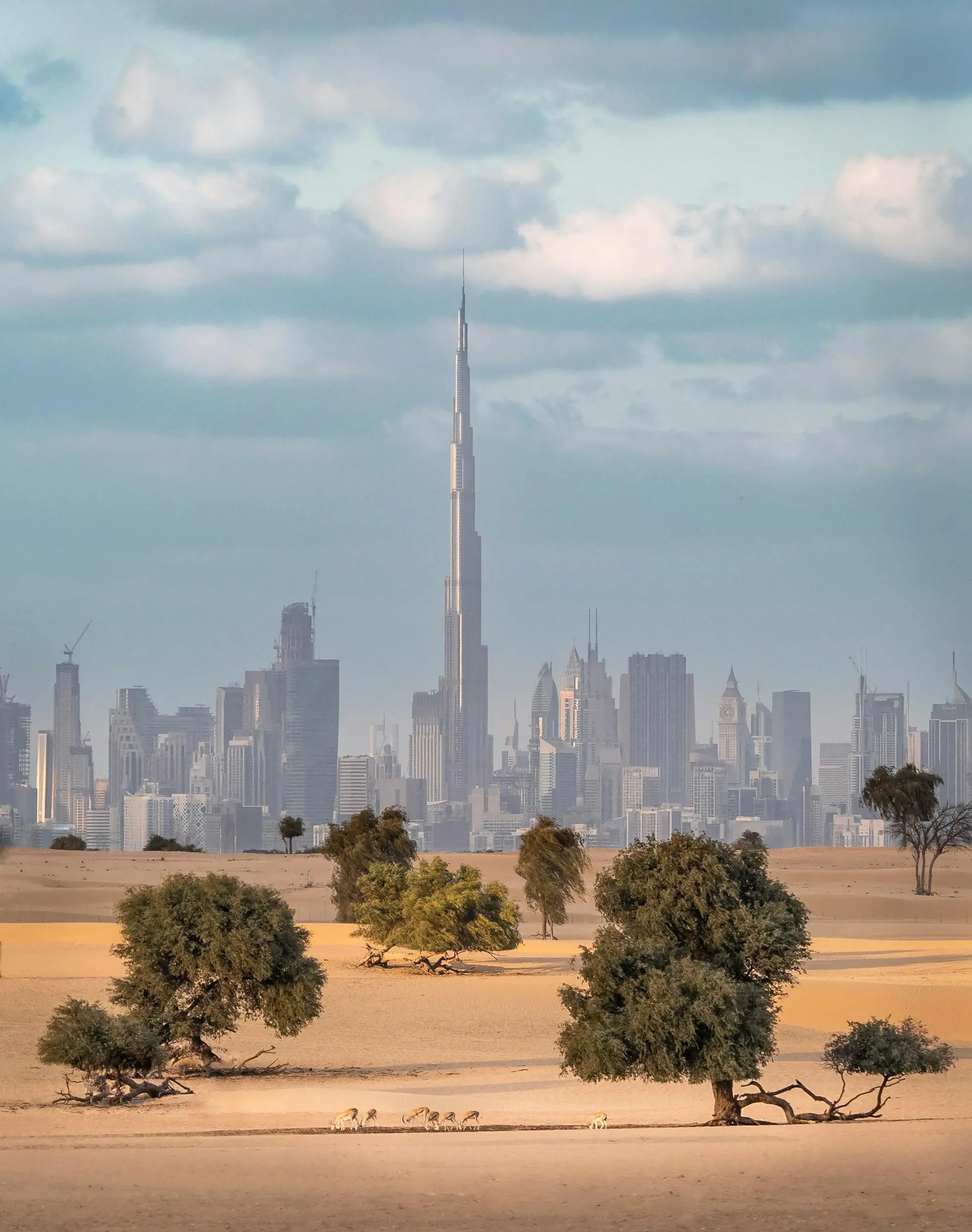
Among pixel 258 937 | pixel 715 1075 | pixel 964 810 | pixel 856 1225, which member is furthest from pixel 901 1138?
pixel 964 810

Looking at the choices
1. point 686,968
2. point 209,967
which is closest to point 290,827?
point 209,967

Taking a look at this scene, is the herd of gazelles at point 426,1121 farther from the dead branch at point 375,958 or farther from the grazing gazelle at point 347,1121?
the dead branch at point 375,958

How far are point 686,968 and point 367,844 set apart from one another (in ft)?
132

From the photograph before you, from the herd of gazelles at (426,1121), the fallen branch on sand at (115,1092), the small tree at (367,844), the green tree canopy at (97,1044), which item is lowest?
the fallen branch on sand at (115,1092)

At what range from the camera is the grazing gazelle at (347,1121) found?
72.3 feet

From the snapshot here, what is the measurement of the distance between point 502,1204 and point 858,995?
1067 inches

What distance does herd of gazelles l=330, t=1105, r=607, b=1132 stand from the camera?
72.5 ft

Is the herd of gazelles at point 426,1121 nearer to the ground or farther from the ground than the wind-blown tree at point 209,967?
nearer to the ground

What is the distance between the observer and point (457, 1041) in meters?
35.8

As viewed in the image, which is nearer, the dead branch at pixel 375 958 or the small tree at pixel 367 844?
the dead branch at pixel 375 958

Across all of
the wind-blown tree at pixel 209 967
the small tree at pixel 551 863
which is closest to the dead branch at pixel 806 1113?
the wind-blown tree at pixel 209 967

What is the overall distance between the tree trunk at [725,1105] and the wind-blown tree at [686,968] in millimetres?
20

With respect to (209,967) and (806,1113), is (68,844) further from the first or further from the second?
(806,1113)

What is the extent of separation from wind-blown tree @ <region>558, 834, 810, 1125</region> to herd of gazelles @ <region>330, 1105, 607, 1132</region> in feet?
4.31
